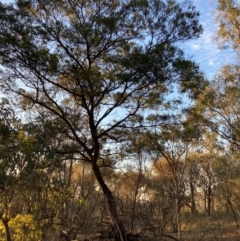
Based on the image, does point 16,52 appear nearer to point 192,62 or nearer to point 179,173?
point 192,62

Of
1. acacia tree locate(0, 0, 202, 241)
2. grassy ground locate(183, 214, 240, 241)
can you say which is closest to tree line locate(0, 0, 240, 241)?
acacia tree locate(0, 0, 202, 241)

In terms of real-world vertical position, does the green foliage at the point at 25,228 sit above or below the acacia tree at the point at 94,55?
below

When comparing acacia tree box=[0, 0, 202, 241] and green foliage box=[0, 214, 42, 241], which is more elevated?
acacia tree box=[0, 0, 202, 241]

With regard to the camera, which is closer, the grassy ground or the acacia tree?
the acacia tree

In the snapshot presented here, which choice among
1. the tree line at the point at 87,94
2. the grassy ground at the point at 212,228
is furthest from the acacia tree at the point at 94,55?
the grassy ground at the point at 212,228

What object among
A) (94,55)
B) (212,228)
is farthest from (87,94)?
(212,228)

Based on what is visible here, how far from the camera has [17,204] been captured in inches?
430

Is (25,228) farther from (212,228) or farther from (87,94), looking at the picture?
(212,228)

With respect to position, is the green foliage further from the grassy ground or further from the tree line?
the grassy ground

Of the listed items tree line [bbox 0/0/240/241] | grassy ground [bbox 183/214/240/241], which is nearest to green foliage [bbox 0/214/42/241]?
tree line [bbox 0/0/240/241]

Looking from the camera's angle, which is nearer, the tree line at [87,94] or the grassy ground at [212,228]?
the tree line at [87,94]

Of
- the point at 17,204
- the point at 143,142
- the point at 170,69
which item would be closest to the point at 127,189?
the point at 17,204

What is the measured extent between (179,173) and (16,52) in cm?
1302

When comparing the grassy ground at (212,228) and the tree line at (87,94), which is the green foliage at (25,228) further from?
the grassy ground at (212,228)
